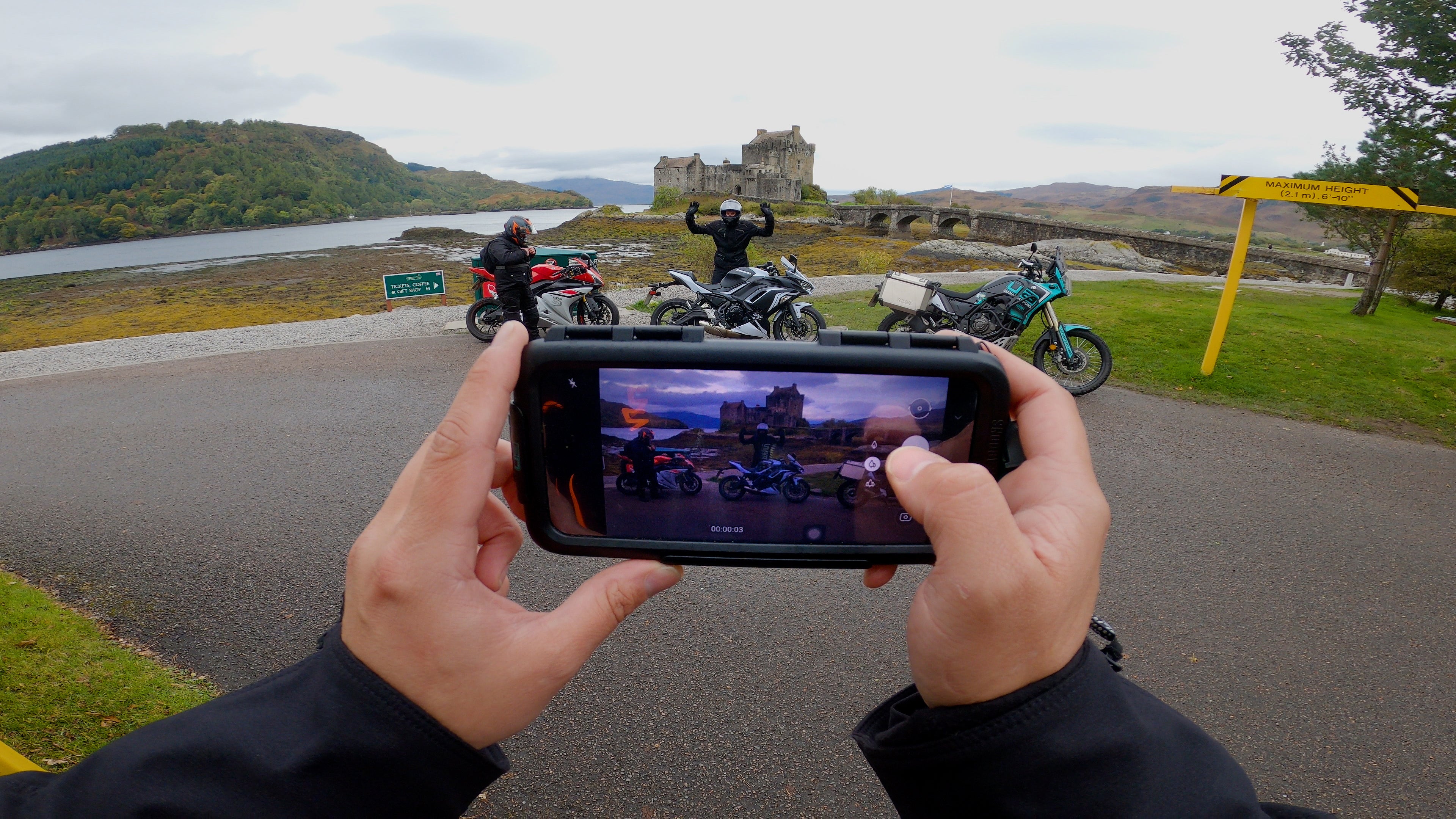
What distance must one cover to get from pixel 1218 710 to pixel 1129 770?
2638 millimetres

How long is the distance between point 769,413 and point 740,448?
10cm

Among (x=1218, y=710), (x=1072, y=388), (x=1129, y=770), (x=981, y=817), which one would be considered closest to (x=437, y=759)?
(x=981, y=817)

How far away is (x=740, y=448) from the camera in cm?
148

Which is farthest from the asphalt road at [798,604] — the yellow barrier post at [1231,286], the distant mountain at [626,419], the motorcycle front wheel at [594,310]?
the motorcycle front wheel at [594,310]

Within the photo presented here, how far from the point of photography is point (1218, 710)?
2848mm

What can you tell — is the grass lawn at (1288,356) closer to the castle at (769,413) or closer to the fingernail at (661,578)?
the castle at (769,413)

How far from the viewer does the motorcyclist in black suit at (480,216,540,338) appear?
29.2ft

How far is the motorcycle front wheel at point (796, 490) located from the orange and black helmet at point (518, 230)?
27.1 ft

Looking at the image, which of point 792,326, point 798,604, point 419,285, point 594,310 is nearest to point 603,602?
point 798,604

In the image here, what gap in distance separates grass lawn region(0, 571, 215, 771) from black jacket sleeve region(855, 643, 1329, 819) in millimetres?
2981

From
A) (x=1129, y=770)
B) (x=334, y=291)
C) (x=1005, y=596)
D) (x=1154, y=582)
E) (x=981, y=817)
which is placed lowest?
(x=334, y=291)

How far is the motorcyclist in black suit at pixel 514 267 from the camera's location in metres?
8.91

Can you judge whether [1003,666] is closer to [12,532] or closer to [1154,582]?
[1154,582]

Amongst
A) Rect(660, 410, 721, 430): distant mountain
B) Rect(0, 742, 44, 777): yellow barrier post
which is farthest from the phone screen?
Rect(0, 742, 44, 777): yellow barrier post
